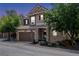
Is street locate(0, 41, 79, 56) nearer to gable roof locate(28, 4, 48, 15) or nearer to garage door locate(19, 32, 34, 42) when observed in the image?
garage door locate(19, 32, 34, 42)

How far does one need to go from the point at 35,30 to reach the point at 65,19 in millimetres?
2977

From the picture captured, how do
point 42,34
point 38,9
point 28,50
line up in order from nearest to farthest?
point 28,50 < point 38,9 < point 42,34

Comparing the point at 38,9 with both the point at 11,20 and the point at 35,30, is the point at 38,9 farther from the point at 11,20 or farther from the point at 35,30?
the point at 11,20

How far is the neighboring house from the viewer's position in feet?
70.4

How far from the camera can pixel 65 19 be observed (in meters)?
21.6

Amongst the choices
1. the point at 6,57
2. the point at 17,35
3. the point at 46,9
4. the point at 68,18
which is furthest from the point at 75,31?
the point at 6,57

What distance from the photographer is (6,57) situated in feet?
53.5

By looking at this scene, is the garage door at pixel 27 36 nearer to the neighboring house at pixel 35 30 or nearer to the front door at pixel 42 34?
the neighboring house at pixel 35 30

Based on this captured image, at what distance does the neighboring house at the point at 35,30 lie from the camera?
21.4 metres

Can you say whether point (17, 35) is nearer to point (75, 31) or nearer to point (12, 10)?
point (12, 10)

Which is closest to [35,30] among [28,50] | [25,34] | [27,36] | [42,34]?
[42,34]

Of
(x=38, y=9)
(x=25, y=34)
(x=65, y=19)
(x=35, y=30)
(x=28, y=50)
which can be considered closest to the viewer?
(x=28, y=50)

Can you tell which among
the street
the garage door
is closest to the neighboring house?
the garage door

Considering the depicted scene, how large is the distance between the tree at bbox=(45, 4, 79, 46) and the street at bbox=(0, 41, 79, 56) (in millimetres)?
2737
